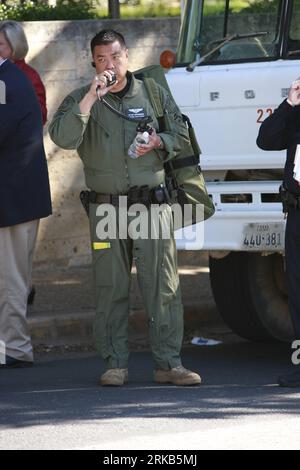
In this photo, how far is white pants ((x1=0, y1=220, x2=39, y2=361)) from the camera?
8.24 metres

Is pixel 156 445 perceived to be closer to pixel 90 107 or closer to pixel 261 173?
pixel 90 107

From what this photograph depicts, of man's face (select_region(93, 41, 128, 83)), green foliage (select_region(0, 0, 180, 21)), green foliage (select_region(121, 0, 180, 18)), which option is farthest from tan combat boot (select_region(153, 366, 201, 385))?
green foliage (select_region(121, 0, 180, 18))

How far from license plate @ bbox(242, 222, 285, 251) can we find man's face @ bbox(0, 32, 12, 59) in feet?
6.48

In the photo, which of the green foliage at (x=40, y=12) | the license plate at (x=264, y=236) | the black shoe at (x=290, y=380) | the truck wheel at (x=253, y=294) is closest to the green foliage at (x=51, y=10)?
the green foliage at (x=40, y=12)

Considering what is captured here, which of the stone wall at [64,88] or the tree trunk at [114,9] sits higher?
the tree trunk at [114,9]

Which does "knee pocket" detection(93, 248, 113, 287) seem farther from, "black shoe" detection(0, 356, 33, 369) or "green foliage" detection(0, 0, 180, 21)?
"green foliage" detection(0, 0, 180, 21)

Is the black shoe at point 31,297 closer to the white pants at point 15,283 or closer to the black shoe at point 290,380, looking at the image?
the white pants at point 15,283

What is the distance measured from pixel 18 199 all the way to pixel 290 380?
199 cm

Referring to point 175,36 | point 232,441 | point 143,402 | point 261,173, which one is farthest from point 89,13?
point 232,441

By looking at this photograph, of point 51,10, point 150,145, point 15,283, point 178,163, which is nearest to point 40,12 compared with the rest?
point 51,10

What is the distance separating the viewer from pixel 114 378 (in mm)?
7492

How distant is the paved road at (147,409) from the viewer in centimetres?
609

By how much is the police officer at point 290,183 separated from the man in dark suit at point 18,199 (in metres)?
1.48

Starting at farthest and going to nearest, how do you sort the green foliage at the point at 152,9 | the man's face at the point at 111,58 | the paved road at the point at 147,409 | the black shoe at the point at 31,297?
1. the green foliage at the point at 152,9
2. the black shoe at the point at 31,297
3. the man's face at the point at 111,58
4. the paved road at the point at 147,409
